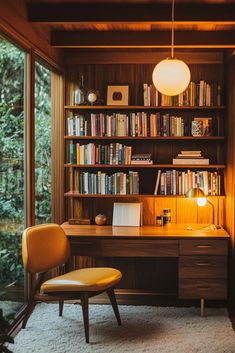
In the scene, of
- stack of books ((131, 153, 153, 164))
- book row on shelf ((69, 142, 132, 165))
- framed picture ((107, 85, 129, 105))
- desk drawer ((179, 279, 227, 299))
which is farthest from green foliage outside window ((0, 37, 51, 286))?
desk drawer ((179, 279, 227, 299))

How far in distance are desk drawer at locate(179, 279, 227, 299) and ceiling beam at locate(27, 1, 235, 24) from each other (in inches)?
83.7

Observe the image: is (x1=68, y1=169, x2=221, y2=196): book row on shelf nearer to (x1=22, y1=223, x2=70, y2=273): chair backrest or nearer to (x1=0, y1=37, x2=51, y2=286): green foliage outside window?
(x1=0, y1=37, x2=51, y2=286): green foliage outside window

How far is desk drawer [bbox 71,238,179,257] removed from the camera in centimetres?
461

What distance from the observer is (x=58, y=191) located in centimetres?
529

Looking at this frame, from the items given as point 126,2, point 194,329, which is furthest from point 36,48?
→ point 194,329

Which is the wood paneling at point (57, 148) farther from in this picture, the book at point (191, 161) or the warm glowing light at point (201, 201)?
the warm glowing light at point (201, 201)

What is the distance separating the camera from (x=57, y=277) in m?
4.17

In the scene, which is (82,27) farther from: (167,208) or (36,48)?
(167,208)

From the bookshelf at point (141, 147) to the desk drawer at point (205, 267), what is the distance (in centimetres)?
72

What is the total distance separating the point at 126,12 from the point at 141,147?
5.14 ft

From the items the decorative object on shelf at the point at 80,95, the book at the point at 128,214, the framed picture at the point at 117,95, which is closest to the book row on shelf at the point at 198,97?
the framed picture at the point at 117,95

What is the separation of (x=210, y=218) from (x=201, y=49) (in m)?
1.63

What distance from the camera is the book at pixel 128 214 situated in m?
5.12

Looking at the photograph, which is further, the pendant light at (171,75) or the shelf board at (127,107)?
the shelf board at (127,107)
